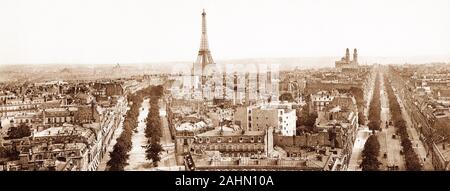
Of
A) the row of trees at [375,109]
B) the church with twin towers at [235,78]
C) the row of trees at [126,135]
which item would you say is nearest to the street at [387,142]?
the row of trees at [375,109]

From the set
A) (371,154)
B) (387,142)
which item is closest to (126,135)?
(371,154)

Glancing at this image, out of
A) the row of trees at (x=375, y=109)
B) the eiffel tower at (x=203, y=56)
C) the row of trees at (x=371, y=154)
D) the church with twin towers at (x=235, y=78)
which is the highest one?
the eiffel tower at (x=203, y=56)

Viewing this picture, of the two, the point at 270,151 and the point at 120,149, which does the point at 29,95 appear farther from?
the point at 270,151

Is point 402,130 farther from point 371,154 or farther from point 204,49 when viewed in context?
point 204,49

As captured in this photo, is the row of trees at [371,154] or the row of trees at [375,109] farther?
the row of trees at [375,109]

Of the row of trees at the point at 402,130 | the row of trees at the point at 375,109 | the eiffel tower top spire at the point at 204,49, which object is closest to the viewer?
the row of trees at the point at 402,130

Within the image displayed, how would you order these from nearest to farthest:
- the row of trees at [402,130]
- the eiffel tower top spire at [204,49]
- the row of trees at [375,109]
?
the row of trees at [402,130], the eiffel tower top spire at [204,49], the row of trees at [375,109]

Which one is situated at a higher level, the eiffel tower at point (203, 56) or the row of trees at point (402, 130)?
the eiffel tower at point (203, 56)

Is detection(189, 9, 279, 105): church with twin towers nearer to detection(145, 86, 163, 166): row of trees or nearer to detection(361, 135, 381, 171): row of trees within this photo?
detection(145, 86, 163, 166): row of trees

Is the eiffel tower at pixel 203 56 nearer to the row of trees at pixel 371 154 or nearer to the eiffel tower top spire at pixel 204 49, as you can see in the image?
the eiffel tower top spire at pixel 204 49
